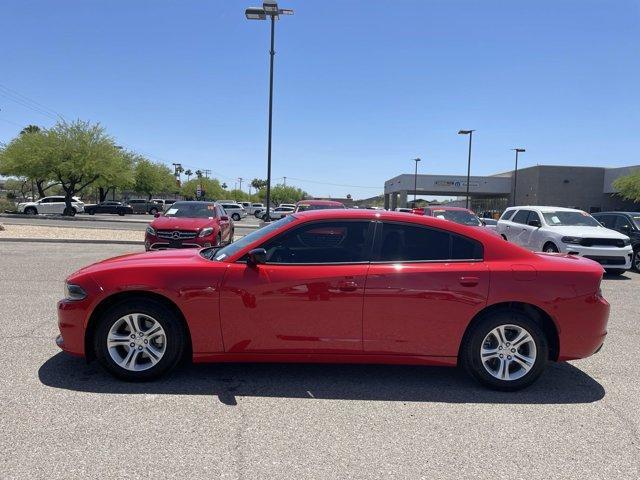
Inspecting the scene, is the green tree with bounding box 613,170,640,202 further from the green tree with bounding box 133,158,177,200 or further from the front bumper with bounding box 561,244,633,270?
the green tree with bounding box 133,158,177,200

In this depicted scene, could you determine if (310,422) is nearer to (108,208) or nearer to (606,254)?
(606,254)

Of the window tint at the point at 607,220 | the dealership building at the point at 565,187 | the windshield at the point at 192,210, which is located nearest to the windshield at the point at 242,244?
Result: the windshield at the point at 192,210

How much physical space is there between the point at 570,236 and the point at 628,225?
11.5 feet

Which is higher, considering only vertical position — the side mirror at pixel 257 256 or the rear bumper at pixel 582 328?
the side mirror at pixel 257 256

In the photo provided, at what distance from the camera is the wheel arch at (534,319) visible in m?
4.18

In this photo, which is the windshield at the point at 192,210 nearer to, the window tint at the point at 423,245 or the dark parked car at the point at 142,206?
the window tint at the point at 423,245

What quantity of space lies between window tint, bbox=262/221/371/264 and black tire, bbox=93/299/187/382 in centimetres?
98

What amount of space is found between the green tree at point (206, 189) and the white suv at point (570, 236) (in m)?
80.0

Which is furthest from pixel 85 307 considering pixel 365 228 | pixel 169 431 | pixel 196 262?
pixel 365 228

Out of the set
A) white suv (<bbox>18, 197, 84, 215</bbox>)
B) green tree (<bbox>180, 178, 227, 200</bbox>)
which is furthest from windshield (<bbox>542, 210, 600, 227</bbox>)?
green tree (<bbox>180, 178, 227, 200</bbox>)

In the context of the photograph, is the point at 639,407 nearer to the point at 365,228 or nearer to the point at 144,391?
the point at 365,228

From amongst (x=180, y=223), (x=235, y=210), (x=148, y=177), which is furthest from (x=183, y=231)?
(x=148, y=177)

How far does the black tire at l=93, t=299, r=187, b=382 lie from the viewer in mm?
4047

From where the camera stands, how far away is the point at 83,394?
385 centimetres
